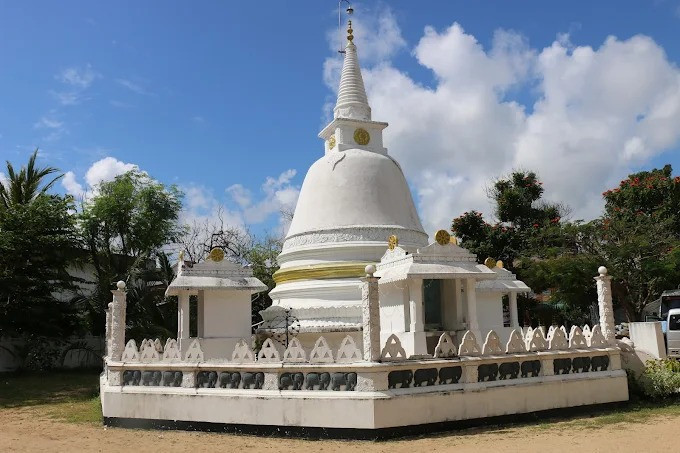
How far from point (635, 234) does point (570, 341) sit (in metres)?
24.8

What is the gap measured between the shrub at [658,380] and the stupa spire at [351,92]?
15108 millimetres

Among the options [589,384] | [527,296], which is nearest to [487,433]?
[589,384]

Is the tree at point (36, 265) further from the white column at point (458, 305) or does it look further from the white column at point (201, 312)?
the white column at point (458, 305)

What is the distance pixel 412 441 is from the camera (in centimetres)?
1218

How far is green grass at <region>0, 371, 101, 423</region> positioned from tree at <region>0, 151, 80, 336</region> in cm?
246

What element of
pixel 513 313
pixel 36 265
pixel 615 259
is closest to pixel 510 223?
pixel 615 259

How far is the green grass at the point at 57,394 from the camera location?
17781mm

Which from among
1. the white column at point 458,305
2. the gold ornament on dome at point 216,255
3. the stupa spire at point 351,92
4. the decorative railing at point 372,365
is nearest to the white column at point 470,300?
the white column at point 458,305

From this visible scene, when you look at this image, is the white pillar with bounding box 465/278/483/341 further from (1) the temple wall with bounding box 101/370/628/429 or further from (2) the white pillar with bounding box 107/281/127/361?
(2) the white pillar with bounding box 107/281/127/361

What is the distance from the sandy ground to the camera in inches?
452

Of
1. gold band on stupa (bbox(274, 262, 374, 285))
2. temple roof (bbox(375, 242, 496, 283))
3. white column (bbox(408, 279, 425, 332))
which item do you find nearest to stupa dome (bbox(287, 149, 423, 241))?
gold band on stupa (bbox(274, 262, 374, 285))

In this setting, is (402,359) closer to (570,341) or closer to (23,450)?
(570,341)

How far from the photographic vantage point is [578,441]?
465 inches

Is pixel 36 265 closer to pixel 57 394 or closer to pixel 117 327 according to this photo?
pixel 57 394
